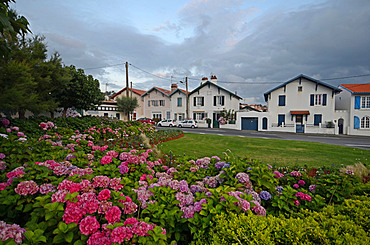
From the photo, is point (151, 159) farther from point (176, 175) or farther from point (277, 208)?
point (277, 208)

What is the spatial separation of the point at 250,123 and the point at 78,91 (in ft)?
81.3

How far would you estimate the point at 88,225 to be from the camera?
5.34 ft

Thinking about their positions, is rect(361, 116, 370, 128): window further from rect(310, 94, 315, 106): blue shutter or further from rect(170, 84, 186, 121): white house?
rect(170, 84, 186, 121): white house

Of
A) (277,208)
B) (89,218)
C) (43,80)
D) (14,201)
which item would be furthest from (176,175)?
(43,80)

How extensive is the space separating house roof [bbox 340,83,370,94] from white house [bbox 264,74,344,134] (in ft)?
5.99

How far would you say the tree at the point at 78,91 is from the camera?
56.4ft

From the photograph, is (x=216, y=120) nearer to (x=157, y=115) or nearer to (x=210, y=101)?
(x=210, y=101)

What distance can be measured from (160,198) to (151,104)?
4362cm

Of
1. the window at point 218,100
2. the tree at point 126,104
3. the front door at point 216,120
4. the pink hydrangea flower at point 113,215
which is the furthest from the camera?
the tree at point 126,104

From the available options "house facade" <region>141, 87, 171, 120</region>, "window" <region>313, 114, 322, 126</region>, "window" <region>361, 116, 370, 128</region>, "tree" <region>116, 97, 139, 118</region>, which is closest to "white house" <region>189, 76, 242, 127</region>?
"house facade" <region>141, 87, 171, 120</region>

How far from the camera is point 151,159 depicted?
3877 mm

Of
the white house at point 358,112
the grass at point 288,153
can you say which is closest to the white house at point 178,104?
the white house at point 358,112

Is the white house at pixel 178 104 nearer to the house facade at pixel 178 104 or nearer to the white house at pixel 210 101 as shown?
the house facade at pixel 178 104

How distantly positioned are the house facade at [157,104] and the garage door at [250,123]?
17.6m
